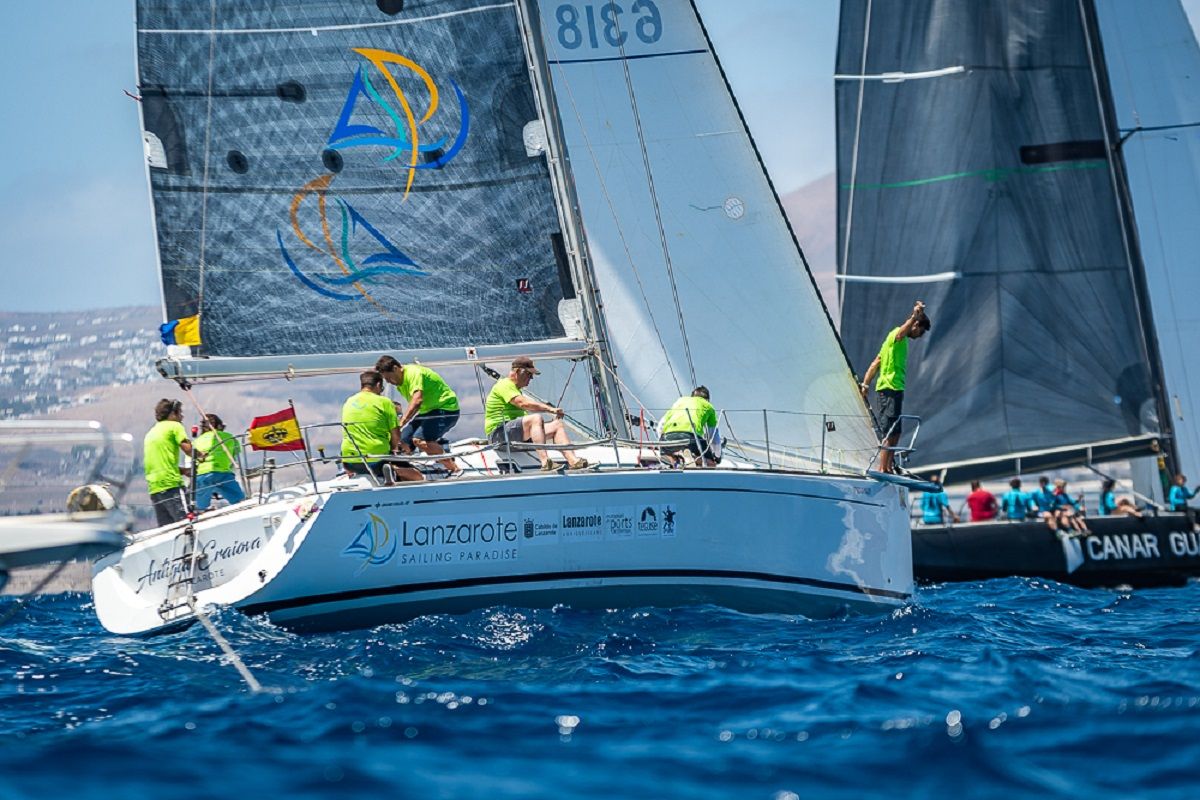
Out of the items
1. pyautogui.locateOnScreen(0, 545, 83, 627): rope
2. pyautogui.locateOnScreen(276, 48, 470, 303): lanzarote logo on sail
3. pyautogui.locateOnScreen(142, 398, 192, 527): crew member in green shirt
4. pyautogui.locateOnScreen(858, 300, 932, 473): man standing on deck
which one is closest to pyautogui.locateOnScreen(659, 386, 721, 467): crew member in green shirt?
pyautogui.locateOnScreen(858, 300, 932, 473): man standing on deck

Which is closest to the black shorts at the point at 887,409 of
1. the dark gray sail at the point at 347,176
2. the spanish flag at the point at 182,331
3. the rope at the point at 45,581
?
the dark gray sail at the point at 347,176

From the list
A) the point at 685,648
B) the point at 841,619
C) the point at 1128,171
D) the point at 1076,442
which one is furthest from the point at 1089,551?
the point at 685,648

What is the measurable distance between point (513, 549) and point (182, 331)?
3236 millimetres

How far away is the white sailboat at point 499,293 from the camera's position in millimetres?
8250

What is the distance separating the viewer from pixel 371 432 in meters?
8.84

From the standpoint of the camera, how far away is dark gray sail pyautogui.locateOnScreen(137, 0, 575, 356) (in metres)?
10.2

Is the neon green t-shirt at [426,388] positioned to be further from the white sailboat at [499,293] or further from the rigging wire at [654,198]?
the rigging wire at [654,198]

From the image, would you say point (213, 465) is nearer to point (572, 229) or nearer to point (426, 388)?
point (426, 388)

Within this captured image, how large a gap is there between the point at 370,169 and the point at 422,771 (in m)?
6.60

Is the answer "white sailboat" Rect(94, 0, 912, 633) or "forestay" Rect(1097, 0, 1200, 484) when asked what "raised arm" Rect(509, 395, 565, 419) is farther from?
"forestay" Rect(1097, 0, 1200, 484)

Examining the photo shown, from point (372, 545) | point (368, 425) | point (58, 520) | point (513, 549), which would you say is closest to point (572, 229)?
point (368, 425)

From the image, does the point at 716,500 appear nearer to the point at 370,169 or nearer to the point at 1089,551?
the point at 370,169

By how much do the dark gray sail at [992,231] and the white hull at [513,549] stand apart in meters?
10.2

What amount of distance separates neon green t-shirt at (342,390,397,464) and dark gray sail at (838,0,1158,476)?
37.9ft
